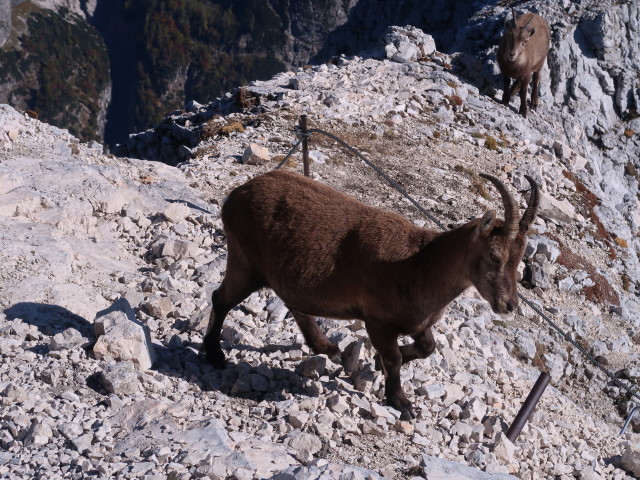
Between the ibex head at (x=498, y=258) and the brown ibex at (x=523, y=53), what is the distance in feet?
44.0

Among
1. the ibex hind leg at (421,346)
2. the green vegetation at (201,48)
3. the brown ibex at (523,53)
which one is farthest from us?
the green vegetation at (201,48)

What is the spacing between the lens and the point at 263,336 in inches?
319

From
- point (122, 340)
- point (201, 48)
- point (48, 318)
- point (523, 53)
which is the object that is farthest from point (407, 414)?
point (201, 48)

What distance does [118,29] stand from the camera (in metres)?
139

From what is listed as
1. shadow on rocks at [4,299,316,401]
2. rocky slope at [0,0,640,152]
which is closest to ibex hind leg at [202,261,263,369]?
shadow on rocks at [4,299,316,401]

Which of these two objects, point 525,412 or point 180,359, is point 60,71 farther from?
Answer: point 525,412

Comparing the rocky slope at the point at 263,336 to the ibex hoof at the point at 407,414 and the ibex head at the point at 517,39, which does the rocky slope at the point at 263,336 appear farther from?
the ibex head at the point at 517,39

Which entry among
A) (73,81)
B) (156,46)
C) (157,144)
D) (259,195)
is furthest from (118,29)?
(259,195)

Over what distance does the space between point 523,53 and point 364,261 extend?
1435 cm

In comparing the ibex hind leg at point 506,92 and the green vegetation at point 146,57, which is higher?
the ibex hind leg at point 506,92

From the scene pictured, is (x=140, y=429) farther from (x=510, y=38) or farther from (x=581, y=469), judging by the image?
(x=510, y=38)

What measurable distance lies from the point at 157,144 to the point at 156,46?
395ft

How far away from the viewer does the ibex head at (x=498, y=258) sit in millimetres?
6184

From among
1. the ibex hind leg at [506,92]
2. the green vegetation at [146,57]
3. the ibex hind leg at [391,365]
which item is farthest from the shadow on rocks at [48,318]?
the green vegetation at [146,57]
